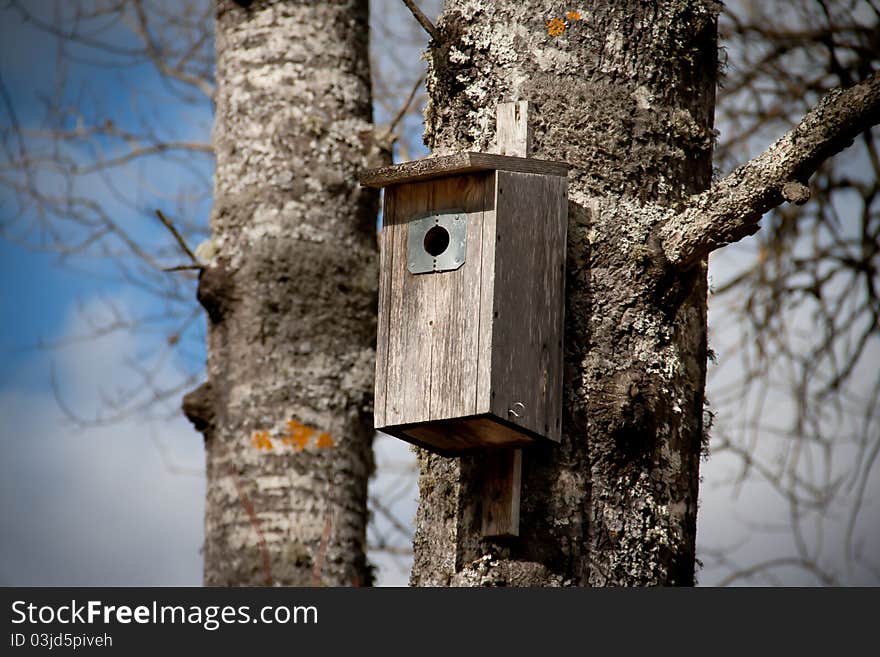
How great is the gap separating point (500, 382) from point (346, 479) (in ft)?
6.09

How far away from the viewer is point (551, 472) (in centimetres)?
278

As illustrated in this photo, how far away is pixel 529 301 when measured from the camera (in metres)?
2.84

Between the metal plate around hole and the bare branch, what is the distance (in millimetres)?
424

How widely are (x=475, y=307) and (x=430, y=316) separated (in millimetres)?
125

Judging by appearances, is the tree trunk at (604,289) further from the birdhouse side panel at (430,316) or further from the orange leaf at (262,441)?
the orange leaf at (262,441)

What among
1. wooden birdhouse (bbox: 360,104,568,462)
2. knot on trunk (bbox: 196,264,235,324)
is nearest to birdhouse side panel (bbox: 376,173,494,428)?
wooden birdhouse (bbox: 360,104,568,462)

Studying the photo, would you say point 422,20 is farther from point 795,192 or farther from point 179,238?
point 179,238

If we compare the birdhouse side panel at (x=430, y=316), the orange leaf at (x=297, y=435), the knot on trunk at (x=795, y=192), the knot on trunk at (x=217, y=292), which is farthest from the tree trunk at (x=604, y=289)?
the knot on trunk at (x=217, y=292)

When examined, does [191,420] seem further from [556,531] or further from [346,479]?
[556,531]

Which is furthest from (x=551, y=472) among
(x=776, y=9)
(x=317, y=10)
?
(x=776, y=9)

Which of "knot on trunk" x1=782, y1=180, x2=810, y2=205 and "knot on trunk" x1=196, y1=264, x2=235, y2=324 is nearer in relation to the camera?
"knot on trunk" x1=782, y1=180, x2=810, y2=205

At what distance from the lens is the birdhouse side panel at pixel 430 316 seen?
111 inches

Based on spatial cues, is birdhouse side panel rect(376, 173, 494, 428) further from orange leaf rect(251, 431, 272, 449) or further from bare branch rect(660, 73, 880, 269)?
orange leaf rect(251, 431, 272, 449)

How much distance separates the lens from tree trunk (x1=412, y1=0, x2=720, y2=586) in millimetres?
2752
